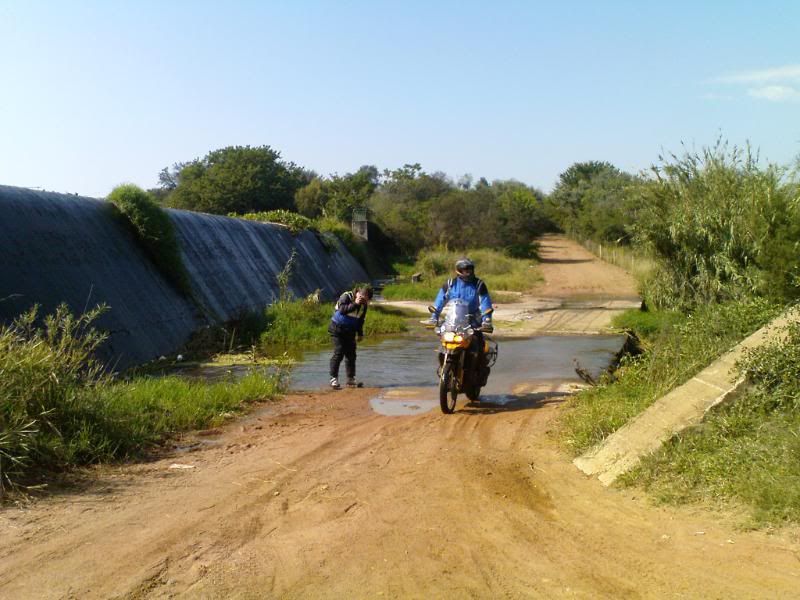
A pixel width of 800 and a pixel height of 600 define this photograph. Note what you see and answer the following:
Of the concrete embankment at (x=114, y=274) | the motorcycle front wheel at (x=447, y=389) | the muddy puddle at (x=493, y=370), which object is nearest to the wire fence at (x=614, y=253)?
the muddy puddle at (x=493, y=370)

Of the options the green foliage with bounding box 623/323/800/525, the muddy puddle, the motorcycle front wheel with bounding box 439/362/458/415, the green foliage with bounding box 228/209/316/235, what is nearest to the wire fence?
the green foliage with bounding box 228/209/316/235

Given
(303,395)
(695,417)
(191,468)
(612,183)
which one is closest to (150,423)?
(191,468)

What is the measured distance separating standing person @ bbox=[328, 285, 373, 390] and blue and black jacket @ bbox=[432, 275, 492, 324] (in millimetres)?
1882

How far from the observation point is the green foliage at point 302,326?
16.8m

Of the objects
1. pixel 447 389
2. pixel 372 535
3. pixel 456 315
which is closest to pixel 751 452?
pixel 372 535

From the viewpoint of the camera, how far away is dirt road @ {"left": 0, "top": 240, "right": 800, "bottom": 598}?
4098 millimetres

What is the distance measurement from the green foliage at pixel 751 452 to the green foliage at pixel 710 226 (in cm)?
392

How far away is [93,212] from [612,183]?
55.9 m

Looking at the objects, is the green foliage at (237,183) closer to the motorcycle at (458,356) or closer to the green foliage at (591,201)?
the green foliage at (591,201)

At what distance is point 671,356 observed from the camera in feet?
27.2

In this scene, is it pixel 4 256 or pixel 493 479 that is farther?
pixel 4 256

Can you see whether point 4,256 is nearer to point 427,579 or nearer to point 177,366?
point 177,366

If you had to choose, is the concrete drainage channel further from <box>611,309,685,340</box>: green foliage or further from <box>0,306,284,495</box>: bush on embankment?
<box>611,309,685,340</box>: green foliage

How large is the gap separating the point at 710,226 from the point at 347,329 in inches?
270
